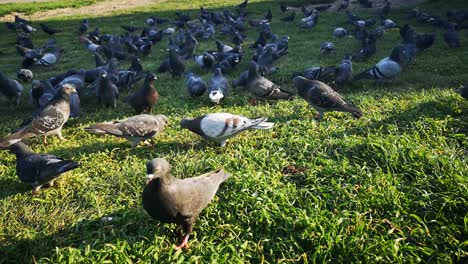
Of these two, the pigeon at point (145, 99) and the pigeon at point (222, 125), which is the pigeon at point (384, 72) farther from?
the pigeon at point (145, 99)

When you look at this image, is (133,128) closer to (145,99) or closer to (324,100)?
(145,99)

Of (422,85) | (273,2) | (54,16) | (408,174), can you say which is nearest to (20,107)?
(408,174)

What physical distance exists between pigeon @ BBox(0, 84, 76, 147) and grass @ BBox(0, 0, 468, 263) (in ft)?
1.00

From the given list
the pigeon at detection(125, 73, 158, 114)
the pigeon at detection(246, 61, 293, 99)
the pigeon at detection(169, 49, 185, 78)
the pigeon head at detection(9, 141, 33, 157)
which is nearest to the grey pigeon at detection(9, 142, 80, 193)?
the pigeon head at detection(9, 141, 33, 157)

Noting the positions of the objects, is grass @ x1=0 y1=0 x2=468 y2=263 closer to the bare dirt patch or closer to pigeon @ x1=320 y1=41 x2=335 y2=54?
pigeon @ x1=320 y1=41 x2=335 y2=54

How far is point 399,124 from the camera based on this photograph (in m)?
5.99

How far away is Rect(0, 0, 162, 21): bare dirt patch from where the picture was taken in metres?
19.3

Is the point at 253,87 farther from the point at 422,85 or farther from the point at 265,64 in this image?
the point at 422,85

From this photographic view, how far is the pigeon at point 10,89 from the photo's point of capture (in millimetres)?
7918

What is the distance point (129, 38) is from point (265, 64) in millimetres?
5702

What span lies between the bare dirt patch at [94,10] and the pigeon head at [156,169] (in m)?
18.8

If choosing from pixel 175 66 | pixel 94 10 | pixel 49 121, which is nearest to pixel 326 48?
pixel 175 66

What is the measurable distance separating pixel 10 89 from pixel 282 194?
6.75m

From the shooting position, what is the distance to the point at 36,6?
67.8 feet
